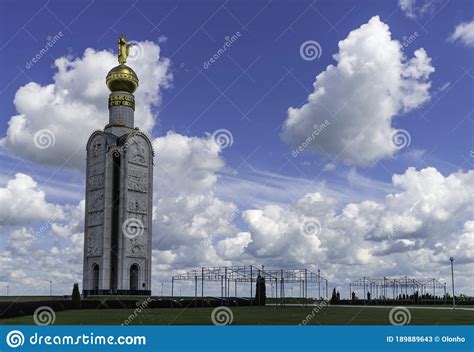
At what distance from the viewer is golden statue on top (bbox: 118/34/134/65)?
6838 centimetres

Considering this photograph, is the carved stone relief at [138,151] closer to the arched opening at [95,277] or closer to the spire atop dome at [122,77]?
the spire atop dome at [122,77]

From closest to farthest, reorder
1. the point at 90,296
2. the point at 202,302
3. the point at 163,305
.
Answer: the point at 163,305, the point at 202,302, the point at 90,296

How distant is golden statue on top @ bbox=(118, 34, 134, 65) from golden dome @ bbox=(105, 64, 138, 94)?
3.60 feet

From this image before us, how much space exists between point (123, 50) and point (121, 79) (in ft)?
13.1

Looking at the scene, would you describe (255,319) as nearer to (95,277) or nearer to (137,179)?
(137,179)

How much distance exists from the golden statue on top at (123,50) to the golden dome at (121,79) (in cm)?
110

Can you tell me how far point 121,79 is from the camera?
6675 cm

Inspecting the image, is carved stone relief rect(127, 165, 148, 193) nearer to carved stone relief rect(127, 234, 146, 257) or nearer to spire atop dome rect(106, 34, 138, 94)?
carved stone relief rect(127, 234, 146, 257)

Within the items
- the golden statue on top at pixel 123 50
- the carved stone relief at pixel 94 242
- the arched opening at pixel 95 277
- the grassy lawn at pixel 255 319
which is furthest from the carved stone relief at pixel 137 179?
the grassy lawn at pixel 255 319

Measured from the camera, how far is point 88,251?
65562mm

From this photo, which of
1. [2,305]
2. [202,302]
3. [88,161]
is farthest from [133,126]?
[2,305]

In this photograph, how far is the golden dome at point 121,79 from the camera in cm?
6669

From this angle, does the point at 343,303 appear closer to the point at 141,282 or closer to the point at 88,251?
the point at 141,282

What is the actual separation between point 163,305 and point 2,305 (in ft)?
56.7
